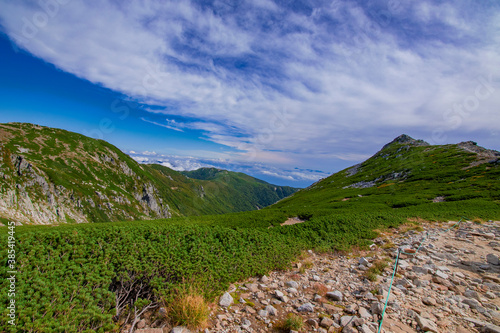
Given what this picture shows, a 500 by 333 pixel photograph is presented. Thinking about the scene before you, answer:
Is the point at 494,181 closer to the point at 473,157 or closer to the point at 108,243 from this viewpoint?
the point at 473,157

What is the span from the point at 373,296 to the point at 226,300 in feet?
17.9

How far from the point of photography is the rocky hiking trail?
6.01 meters

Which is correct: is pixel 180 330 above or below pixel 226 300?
above

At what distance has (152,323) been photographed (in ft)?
19.4

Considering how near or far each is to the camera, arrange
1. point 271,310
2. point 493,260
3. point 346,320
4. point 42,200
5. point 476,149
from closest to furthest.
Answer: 1. point 346,320
2. point 271,310
3. point 493,260
4. point 476,149
5. point 42,200

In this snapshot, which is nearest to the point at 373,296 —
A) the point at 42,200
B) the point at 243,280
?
the point at 243,280

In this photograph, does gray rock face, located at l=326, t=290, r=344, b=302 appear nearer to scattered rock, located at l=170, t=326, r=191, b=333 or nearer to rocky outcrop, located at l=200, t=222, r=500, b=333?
rocky outcrop, located at l=200, t=222, r=500, b=333

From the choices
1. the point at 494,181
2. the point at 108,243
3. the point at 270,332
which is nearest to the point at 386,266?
the point at 270,332

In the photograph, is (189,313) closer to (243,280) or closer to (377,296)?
(243,280)

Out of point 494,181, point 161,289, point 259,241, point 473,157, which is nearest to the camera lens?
point 161,289

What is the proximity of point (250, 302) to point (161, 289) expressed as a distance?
10.7 ft

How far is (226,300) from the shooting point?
7.32 meters

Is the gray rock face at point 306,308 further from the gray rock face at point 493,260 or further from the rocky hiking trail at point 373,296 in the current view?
the gray rock face at point 493,260

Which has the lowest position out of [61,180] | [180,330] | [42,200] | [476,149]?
[180,330]
